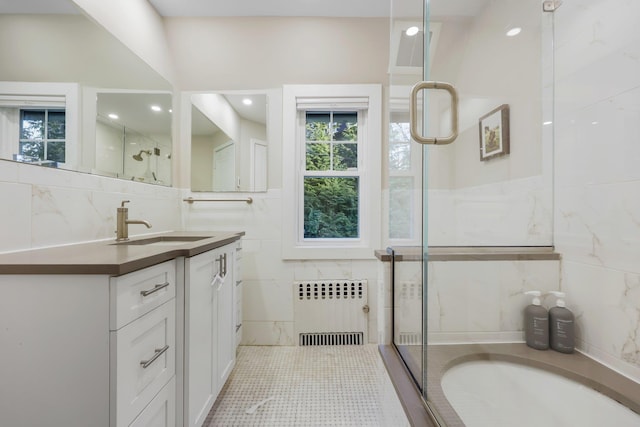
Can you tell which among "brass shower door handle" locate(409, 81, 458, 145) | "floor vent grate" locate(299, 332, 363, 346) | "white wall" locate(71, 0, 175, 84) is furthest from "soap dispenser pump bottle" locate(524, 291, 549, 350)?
"white wall" locate(71, 0, 175, 84)

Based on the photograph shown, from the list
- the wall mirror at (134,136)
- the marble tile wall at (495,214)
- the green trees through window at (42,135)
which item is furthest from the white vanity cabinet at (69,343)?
the marble tile wall at (495,214)

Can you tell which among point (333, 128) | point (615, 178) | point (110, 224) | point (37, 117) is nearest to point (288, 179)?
point (333, 128)

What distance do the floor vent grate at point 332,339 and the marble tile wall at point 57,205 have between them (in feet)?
5.02

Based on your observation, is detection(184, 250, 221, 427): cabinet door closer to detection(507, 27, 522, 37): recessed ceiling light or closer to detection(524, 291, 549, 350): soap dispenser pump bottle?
detection(524, 291, 549, 350): soap dispenser pump bottle

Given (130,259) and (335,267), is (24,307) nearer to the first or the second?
(130,259)

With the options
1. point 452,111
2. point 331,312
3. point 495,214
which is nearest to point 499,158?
point 495,214

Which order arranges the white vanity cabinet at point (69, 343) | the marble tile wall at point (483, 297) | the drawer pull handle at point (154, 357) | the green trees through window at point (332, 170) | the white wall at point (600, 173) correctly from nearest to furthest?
the white vanity cabinet at point (69, 343) < the drawer pull handle at point (154, 357) < the white wall at point (600, 173) < the marble tile wall at point (483, 297) < the green trees through window at point (332, 170)

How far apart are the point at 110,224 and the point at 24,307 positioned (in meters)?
0.91

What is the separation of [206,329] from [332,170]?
164 centimetres

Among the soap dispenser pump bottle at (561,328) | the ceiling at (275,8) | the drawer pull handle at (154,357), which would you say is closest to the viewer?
the drawer pull handle at (154,357)

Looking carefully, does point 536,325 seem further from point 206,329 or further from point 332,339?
point 206,329

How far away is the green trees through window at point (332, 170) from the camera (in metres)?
2.50

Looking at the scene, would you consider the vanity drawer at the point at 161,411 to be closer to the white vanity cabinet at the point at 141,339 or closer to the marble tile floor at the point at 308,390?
the white vanity cabinet at the point at 141,339

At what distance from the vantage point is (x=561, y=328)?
129 cm
